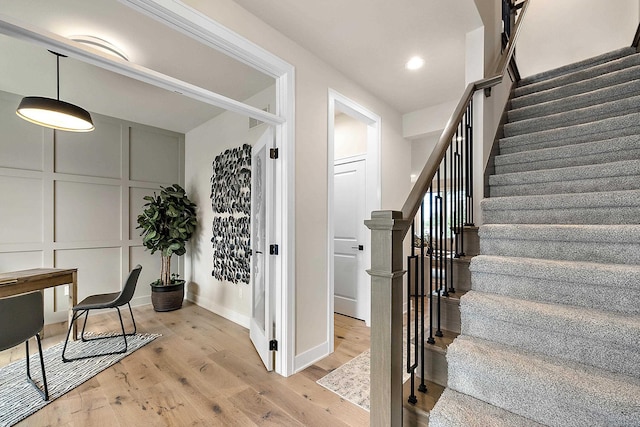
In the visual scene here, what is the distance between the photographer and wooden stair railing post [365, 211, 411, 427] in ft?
3.64

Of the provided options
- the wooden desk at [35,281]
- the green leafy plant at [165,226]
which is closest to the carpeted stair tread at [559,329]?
the wooden desk at [35,281]

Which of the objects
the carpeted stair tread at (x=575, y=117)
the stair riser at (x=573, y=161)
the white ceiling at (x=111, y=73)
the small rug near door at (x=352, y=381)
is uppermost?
the white ceiling at (x=111, y=73)

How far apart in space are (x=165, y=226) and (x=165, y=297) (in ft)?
3.24

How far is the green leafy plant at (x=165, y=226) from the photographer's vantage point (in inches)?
152

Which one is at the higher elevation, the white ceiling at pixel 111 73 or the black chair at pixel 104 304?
the white ceiling at pixel 111 73

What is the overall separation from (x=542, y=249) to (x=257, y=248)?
2276mm

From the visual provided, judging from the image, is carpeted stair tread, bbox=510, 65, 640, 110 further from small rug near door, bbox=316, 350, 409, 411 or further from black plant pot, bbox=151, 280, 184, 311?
black plant pot, bbox=151, 280, 184, 311

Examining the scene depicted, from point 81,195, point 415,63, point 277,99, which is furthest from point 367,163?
point 81,195

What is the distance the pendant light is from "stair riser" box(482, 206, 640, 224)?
3.48 metres

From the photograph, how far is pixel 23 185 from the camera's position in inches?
131

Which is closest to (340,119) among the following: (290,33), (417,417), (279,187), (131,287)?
(290,33)

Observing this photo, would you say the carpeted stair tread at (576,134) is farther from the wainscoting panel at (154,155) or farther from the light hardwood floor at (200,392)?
the wainscoting panel at (154,155)

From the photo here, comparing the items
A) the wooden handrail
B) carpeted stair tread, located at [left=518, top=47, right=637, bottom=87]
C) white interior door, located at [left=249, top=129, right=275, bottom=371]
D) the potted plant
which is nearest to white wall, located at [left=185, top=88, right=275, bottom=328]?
the potted plant

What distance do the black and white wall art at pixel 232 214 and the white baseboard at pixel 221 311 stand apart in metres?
0.42
